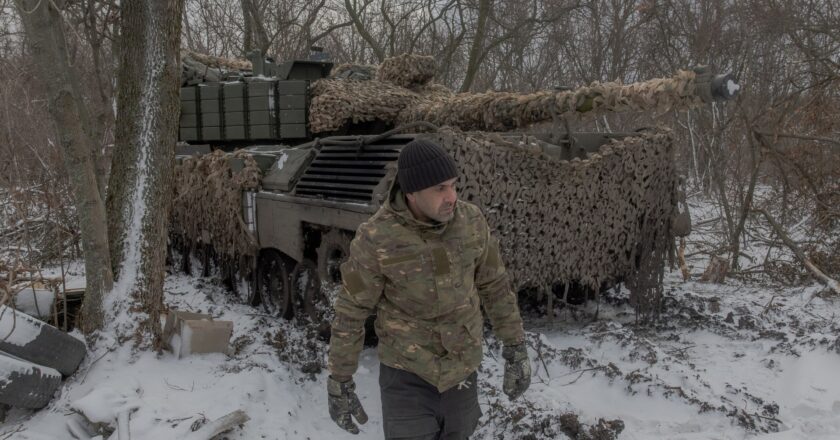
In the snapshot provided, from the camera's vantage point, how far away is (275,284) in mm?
6809

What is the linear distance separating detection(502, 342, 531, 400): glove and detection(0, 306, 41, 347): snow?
9.85ft

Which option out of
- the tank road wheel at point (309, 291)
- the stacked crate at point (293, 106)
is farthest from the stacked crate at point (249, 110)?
the tank road wheel at point (309, 291)

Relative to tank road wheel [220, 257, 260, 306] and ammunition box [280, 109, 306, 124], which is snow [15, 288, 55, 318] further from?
ammunition box [280, 109, 306, 124]

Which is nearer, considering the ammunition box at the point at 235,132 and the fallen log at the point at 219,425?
the fallen log at the point at 219,425

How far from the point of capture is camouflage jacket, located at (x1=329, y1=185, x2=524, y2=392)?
8.34 ft

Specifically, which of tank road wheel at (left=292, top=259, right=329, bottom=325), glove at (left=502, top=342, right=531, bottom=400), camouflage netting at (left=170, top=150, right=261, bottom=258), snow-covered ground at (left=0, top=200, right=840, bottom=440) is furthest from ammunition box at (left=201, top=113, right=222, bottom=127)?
glove at (left=502, top=342, right=531, bottom=400)

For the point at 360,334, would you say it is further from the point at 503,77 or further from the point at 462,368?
the point at 503,77

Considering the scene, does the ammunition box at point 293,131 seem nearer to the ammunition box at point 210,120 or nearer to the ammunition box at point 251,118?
the ammunition box at point 251,118

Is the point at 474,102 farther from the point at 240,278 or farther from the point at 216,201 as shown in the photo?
the point at 240,278

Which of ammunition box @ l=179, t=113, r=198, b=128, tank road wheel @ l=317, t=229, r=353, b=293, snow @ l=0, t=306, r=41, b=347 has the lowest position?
snow @ l=0, t=306, r=41, b=347

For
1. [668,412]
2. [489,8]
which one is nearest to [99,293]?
[668,412]

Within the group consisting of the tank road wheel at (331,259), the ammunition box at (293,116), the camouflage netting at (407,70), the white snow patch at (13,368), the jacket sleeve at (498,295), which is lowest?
the white snow patch at (13,368)

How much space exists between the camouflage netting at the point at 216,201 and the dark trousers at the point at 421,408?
414cm

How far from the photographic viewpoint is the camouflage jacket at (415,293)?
2.54 meters
